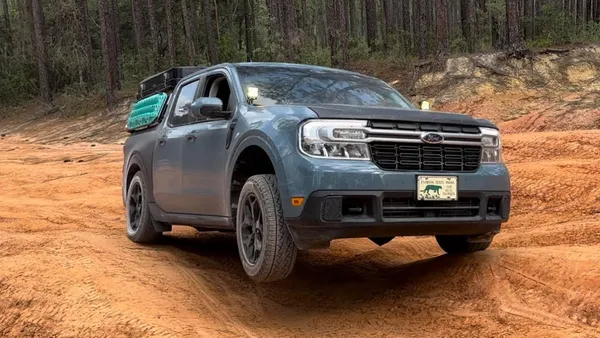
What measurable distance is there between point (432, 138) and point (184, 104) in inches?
121

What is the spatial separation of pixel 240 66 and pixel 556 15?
19316 mm

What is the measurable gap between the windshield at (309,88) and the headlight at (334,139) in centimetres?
96

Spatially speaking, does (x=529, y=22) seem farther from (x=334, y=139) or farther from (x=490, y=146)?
(x=334, y=139)

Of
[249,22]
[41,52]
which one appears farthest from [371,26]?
[41,52]

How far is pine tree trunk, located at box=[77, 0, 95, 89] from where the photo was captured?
1422 inches

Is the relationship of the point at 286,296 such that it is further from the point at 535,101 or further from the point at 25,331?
the point at 535,101

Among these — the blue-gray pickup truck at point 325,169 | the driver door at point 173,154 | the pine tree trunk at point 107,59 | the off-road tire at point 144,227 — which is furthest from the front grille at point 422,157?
the pine tree trunk at point 107,59

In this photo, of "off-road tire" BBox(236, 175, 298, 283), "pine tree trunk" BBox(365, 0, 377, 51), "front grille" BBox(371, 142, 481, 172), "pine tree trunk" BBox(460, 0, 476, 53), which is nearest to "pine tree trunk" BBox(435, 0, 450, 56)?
"pine tree trunk" BBox(460, 0, 476, 53)

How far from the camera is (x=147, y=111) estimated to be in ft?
25.5

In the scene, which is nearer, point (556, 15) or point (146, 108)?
point (146, 108)

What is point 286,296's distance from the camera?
553 cm

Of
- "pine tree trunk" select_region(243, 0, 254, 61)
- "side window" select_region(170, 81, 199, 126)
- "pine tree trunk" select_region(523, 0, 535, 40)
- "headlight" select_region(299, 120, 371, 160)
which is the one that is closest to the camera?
"headlight" select_region(299, 120, 371, 160)

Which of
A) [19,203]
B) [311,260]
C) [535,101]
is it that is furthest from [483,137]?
[535,101]

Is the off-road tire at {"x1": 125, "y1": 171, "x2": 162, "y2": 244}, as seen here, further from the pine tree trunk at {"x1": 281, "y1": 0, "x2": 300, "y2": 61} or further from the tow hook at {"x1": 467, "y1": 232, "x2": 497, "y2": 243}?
the pine tree trunk at {"x1": 281, "y1": 0, "x2": 300, "y2": 61}
